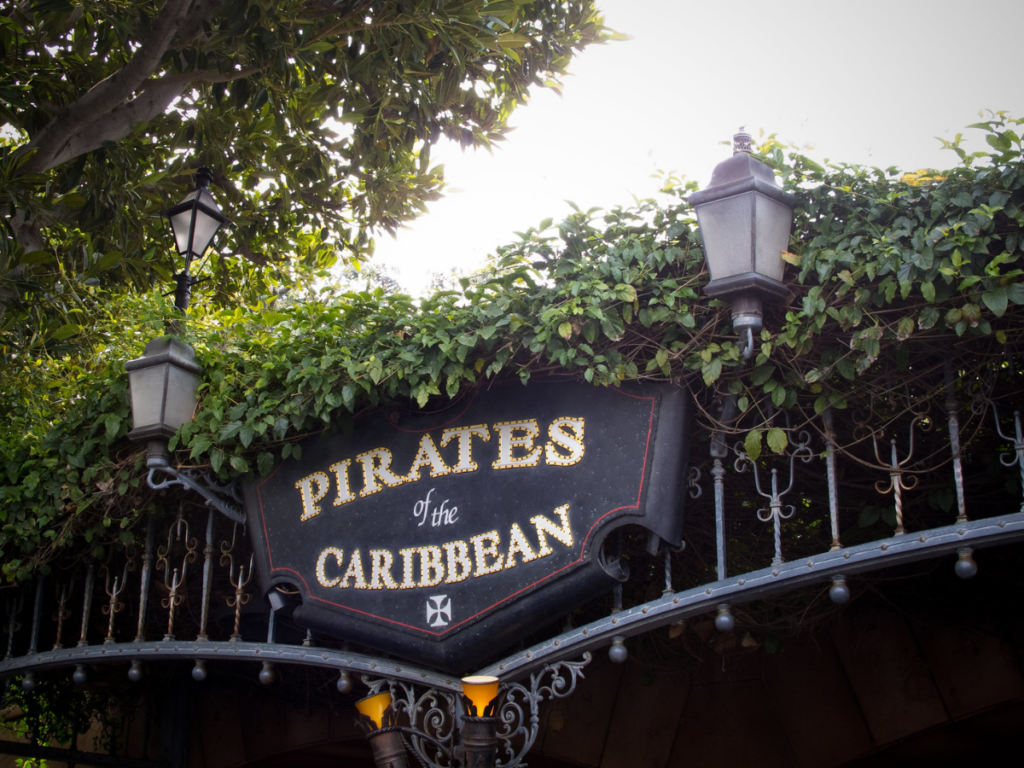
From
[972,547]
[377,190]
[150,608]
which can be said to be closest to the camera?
[972,547]

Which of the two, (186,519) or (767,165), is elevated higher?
(767,165)

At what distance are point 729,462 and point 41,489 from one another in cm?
395

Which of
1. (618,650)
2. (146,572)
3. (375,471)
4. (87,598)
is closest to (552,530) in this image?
(618,650)

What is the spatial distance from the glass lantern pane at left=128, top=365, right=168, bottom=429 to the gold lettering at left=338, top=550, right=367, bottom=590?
1269 mm

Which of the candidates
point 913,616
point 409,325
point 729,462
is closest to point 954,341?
point 729,462

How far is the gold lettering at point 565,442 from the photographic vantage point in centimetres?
389

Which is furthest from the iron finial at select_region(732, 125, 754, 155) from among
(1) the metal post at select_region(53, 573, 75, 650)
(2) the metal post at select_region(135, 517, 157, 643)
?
(1) the metal post at select_region(53, 573, 75, 650)

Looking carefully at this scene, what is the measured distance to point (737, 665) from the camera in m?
5.08

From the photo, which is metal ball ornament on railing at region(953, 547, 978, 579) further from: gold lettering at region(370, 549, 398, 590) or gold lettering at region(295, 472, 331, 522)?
gold lettering at region(295, 472, 331, 522)

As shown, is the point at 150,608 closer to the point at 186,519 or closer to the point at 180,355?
the point at 186,519

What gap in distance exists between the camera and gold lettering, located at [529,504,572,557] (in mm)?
3811

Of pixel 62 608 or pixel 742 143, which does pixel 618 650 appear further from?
pixel 62 608

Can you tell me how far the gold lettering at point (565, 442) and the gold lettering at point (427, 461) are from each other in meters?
0.59

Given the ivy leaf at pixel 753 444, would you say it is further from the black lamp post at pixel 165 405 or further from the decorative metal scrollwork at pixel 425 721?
the black lamp post at pixel 165 405
